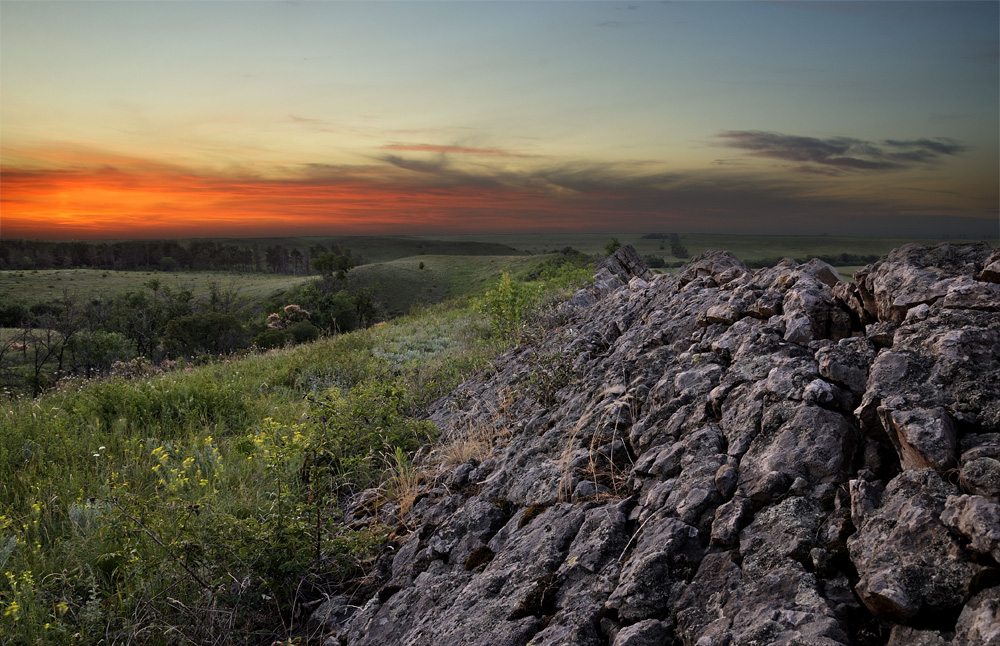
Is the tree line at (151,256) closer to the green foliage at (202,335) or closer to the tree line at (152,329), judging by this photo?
the tree line at (152,329)

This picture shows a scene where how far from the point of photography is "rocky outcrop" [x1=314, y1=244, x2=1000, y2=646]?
1849 millimetres

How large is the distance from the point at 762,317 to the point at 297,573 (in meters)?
3.66

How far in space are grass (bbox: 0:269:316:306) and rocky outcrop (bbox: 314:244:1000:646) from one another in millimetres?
83378

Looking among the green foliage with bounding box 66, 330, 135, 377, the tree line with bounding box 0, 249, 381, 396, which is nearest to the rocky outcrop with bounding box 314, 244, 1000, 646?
the tree line with bounding box 0, 249, 381, 396

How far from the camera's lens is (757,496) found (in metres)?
2.45

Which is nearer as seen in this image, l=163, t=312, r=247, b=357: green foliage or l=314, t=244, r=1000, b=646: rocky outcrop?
l=314, t=244, r=1000, b=646: rocky outcrop

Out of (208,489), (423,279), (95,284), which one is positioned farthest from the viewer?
(95,284)

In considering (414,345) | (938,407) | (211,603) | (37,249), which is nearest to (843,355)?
(938,407)

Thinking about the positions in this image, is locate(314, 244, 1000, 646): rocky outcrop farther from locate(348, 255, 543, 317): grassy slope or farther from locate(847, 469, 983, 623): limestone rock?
locate(348, 255, 543, 317): grassy slope

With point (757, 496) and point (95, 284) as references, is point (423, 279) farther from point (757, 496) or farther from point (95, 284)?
point (757, 496)

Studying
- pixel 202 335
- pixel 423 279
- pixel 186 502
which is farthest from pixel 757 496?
pixel 423 279

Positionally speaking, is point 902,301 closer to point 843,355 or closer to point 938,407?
point 843,355

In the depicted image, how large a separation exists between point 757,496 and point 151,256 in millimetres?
163224

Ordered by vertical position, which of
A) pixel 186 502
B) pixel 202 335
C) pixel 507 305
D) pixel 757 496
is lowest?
pixel 202 335
